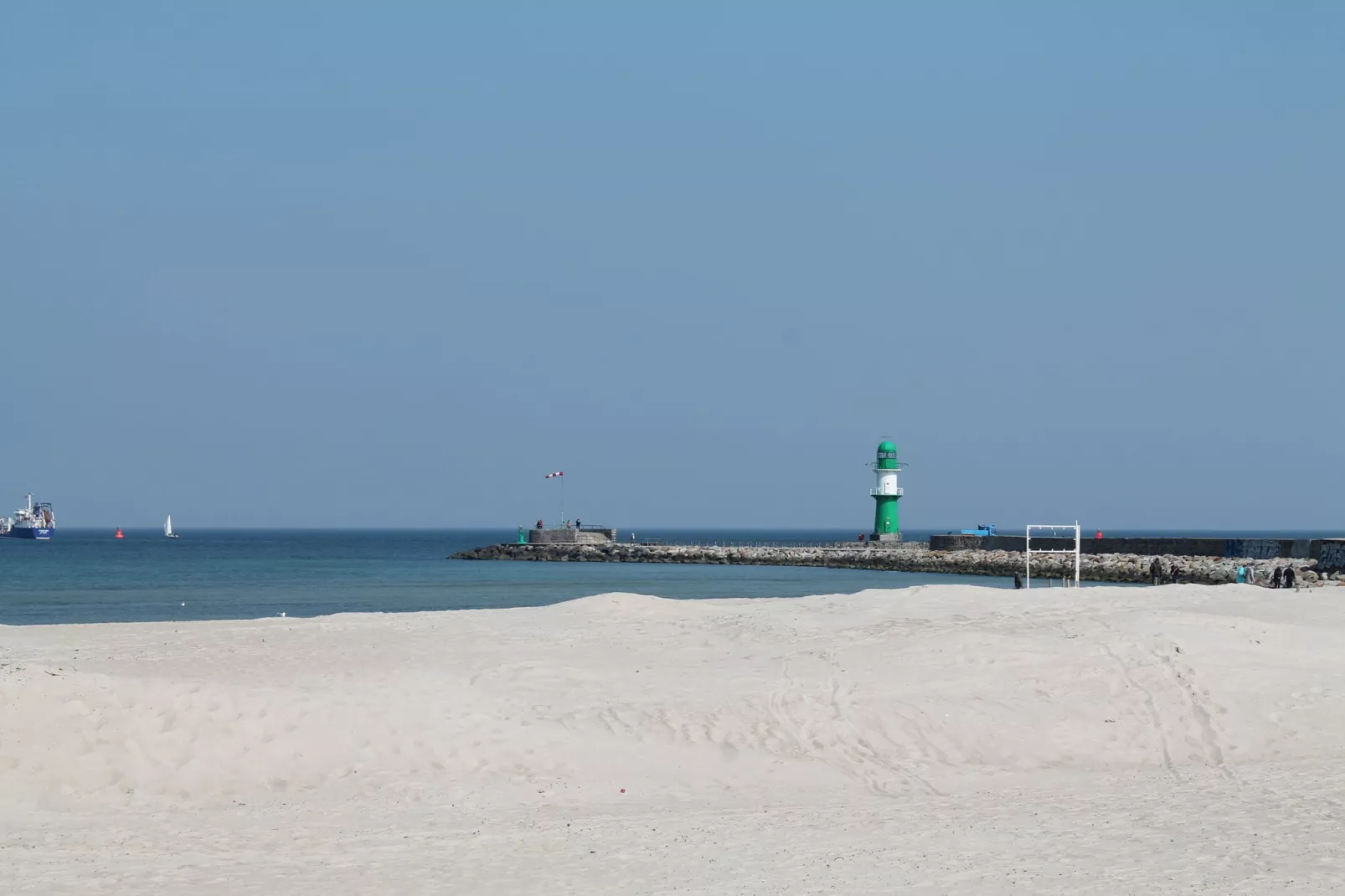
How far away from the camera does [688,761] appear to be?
39.7 feet

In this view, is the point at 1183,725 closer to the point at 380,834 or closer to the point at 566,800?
the point at 566,800

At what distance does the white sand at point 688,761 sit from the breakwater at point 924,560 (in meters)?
22.1

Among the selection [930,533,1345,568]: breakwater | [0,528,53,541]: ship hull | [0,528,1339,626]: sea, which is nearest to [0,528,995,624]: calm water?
[0,528,1339,626]: sea

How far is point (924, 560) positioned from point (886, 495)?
1009 centimetres

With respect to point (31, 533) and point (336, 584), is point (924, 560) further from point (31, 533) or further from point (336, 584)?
point (31, 533)

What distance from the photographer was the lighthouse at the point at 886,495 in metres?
73.3

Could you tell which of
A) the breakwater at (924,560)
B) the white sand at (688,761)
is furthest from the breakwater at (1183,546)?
the white sand at (688,761)

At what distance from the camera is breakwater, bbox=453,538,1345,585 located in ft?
153

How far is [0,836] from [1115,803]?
8.73 m

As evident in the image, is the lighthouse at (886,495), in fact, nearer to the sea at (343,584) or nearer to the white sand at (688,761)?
the sea at (343,584)

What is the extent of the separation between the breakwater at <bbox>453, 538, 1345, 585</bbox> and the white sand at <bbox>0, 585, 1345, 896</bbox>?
22088 millimetres

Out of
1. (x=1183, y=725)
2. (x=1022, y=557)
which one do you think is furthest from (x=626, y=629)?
(x=1022, y=557)

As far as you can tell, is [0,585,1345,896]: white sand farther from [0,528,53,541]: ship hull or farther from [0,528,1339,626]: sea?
[0,528,53,541]: ship hull

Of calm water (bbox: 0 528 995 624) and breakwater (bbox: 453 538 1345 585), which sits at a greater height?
breakwater (bbox: 453 538 1345 585)
